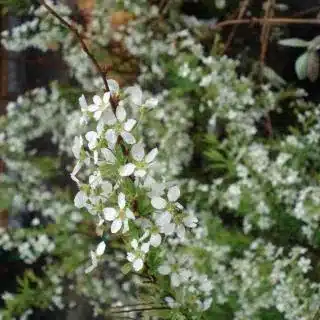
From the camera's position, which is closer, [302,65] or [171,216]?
[171,216]

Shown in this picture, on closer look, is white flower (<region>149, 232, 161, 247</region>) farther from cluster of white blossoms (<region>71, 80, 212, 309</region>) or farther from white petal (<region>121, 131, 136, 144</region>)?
white petal (<region>121, 131, 136, 144</region>)

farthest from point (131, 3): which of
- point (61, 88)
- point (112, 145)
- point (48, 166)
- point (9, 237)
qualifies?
point (112, 145)

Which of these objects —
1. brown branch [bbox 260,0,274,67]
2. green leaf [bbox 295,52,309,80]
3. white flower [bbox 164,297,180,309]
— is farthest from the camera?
brown branch [bbox 260,0,274,67]

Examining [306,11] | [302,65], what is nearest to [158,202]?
[302,65]

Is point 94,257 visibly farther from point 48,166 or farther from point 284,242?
point 48,166

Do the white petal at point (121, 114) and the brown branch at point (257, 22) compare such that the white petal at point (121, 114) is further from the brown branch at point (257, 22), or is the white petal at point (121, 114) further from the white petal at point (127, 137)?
the brown branch at point (257, 22)

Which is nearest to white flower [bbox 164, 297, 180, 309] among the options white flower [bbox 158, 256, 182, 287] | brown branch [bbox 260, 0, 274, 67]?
white flower [bbox 158, 256, 182, 287]

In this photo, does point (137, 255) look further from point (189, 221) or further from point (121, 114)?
point (121, 114)

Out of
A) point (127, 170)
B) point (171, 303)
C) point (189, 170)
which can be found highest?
point (127, 170)

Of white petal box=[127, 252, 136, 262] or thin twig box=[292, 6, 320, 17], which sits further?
thin twig box=[292, 6, 320, 17]

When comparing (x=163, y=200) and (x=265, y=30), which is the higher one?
(x=163, y=200)
